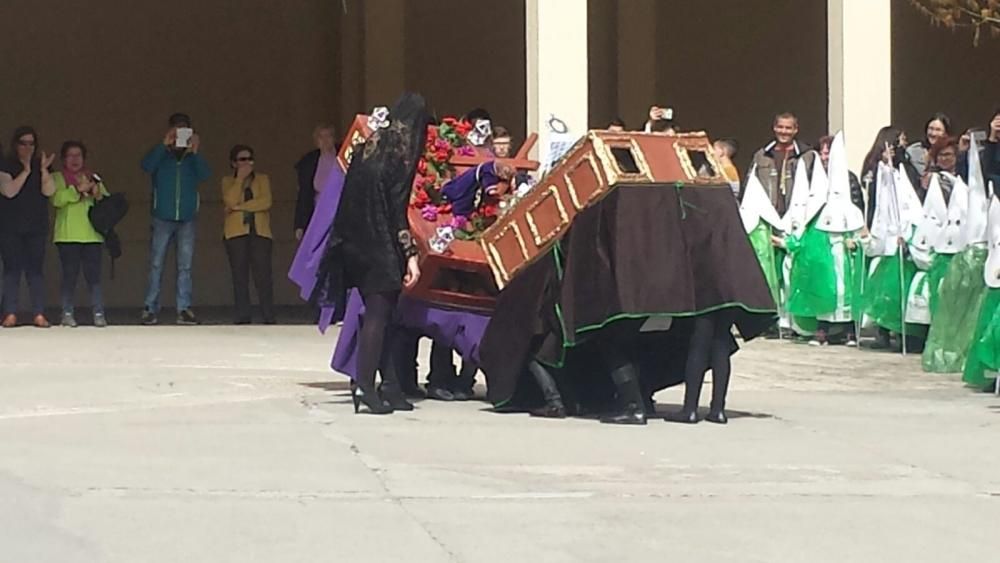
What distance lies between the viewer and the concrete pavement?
7191 mm

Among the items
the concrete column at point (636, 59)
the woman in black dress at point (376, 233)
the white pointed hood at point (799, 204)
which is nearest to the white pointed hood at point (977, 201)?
the white pointed hood at point (799, 204)

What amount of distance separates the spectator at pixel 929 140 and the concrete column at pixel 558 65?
2.75 m

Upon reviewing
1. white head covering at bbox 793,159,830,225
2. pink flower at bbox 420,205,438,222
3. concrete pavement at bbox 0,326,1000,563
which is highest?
white head covering at bbox 793,159,830,225

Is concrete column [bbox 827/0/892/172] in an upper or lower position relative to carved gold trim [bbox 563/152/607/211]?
upper

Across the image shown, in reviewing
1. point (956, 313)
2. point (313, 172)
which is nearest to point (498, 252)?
point (956, 313)

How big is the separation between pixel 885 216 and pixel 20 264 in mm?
7540

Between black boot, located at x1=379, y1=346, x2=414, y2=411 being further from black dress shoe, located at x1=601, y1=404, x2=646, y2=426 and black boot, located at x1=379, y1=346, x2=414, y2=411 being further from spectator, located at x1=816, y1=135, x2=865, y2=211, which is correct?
spectator, located at x1=816, y1=135, x2=865, y2=211

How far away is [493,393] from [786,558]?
3.93 metres

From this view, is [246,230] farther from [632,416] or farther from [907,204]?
[632,416]

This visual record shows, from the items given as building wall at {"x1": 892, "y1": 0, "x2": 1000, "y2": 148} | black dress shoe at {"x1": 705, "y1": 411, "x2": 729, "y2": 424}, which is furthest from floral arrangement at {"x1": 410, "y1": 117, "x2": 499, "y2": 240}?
building wall at {"x1": 892, "y1": 0, "x2": 1000, "y2": 148}

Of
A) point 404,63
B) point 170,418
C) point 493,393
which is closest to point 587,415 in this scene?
point 493,393

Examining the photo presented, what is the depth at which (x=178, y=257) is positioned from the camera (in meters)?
17.4

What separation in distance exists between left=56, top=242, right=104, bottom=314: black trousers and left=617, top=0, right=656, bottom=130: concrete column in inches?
254

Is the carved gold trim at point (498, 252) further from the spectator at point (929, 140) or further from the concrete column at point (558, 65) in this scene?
the spectator at point (929, 140)
